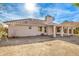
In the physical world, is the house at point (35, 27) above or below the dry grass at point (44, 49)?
above

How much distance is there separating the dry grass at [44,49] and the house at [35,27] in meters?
0.18

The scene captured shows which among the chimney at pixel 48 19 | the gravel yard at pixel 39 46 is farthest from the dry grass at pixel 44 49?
the chimney at pixel 48 19

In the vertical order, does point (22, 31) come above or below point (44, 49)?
above

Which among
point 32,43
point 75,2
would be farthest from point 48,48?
point 75,2

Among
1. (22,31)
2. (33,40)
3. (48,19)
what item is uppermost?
(48,19)

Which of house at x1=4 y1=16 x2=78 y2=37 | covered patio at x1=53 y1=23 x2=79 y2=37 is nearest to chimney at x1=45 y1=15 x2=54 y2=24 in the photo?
house at x1=4 y1=16 x2=78 y2=37

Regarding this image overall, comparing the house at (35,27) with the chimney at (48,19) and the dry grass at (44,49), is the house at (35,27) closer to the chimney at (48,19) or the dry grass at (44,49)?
the chimney at (48,19)

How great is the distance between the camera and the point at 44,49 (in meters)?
4.47

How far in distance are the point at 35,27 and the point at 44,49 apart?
0.39 metres

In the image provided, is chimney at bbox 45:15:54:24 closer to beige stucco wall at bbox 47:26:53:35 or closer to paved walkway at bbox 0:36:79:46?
beige stucco wall at bbox 47:26:53:35

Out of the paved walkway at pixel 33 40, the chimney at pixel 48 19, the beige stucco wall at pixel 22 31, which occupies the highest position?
the chimney at pixel 48 19

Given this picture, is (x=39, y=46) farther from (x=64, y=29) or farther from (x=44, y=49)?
(x=64, y=29)

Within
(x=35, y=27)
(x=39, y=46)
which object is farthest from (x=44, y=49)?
(x=35, y=27)

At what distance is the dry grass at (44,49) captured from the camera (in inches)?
175
